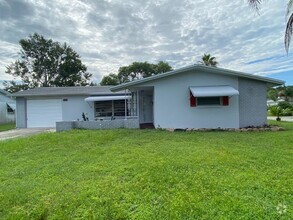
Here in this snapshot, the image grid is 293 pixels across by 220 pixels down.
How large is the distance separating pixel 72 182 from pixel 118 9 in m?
15.5

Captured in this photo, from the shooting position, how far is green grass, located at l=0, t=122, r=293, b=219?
162 inches

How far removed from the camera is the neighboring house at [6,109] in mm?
32969

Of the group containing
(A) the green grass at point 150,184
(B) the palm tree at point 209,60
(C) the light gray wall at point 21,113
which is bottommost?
(A) the green grass at point 150,184

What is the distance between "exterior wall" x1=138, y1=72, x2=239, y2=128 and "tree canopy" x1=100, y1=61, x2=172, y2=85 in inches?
1377

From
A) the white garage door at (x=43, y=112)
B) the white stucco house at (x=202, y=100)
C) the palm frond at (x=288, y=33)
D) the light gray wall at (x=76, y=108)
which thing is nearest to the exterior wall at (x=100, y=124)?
the white stucco house at (x=202, y=100)

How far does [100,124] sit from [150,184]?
1233cm

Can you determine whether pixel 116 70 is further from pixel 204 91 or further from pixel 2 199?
pixel 2 199

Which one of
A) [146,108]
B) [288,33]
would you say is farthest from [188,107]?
[288,33]

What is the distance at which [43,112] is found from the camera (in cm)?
2286

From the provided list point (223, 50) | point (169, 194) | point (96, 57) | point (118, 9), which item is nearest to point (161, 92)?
point (118, 9)

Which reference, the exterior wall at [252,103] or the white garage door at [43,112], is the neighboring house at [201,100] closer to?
the exterior wall at [252,103]

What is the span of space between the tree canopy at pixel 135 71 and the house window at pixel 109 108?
2768 cm

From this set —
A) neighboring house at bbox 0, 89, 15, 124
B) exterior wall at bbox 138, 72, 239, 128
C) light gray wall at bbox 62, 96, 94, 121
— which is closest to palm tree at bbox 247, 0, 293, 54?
exterior wall at bbox 138, 72, 239, 128

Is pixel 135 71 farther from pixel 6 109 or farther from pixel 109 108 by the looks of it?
pixel 109 108
